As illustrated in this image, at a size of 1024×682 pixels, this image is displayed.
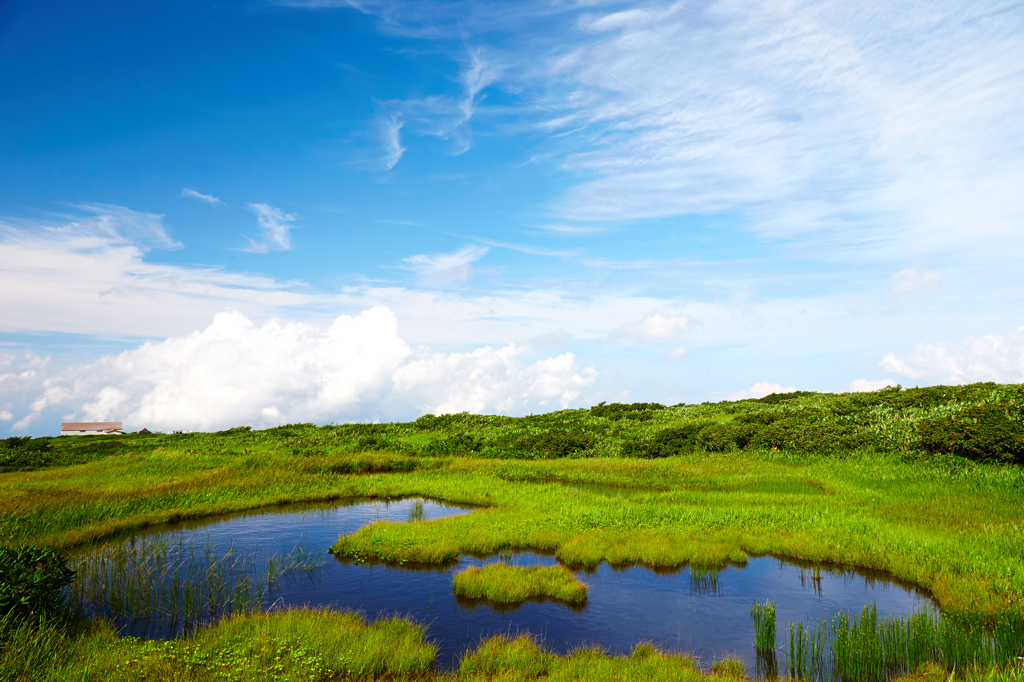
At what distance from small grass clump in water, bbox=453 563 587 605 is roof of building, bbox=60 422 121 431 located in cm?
10432

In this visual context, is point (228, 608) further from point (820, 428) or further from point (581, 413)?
point (581, 413)

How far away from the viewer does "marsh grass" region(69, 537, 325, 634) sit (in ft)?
45.5

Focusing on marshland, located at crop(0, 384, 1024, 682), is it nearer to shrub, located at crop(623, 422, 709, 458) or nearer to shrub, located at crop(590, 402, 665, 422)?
shrub, located at crop(623, 422, 709, 458)

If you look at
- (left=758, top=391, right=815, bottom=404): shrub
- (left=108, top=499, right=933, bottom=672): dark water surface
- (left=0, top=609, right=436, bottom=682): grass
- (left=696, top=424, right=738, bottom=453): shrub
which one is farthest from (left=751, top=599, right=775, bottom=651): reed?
(left=758, top=391, right=815, bottom=404): shrub

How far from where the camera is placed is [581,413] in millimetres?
59781

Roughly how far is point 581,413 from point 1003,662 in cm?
4897

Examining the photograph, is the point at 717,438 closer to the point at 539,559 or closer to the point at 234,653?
the point at 539,559

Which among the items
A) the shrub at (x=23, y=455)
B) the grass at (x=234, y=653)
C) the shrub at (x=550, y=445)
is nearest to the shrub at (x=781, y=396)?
the shrub at (x=550, y=445)

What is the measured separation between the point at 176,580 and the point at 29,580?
13.2 feet

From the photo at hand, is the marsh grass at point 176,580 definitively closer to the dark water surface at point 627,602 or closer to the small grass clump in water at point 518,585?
the dark water surface at point 627,602

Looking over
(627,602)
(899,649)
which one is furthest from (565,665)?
(899,649)

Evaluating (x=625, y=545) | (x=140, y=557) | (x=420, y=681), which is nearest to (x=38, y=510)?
(x=140, y=557)

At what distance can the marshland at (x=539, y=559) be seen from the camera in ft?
36.5

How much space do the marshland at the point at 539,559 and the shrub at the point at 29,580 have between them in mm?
50
